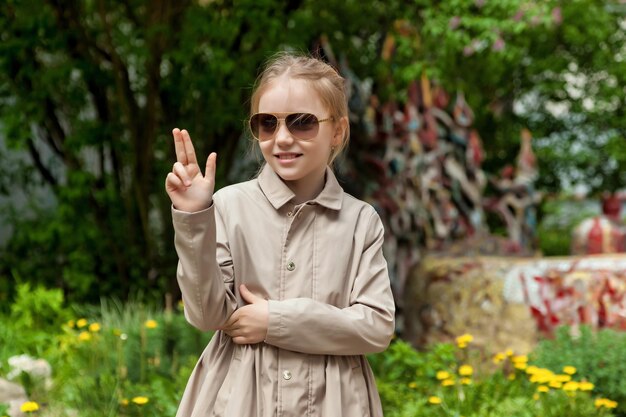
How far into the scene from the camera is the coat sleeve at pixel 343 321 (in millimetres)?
1982

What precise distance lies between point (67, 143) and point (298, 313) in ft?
16.2

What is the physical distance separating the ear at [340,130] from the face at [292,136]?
6cm

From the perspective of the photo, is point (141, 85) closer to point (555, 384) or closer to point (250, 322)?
point (555, 384)

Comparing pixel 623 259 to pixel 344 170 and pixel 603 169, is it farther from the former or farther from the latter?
pixel 603 169

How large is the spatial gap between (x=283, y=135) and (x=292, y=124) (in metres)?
0.03

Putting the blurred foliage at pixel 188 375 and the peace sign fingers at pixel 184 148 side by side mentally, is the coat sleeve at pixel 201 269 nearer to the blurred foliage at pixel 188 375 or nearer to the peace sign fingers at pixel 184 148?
the peace sign fingers at pixel 184 148

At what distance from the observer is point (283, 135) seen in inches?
80.4

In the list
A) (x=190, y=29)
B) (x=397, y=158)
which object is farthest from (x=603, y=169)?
(x=190, y=29)

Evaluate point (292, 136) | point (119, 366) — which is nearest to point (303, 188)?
point (292, 136)

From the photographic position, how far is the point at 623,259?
5609 millimetres

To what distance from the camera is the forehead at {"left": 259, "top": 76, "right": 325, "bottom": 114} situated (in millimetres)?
2055

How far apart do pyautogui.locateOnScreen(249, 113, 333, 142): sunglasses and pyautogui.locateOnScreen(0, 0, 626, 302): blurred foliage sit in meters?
3.73

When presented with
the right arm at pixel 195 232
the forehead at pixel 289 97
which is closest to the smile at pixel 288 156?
the forehead at pixel 289 97

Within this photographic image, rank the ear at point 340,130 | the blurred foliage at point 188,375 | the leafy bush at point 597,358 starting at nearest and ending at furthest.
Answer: the ear at point 340,130 → the blurred foliage at point 188,375 → the leafy bush at point 597,358
